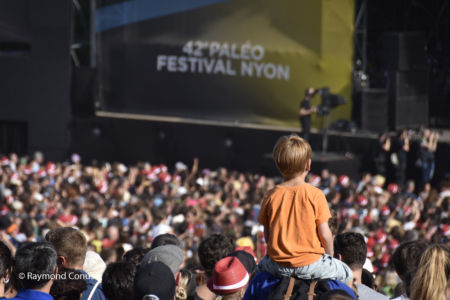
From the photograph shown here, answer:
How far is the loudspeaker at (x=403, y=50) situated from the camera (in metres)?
15.2

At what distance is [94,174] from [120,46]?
458 cm

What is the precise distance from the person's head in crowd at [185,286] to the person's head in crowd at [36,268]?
3.10 ft

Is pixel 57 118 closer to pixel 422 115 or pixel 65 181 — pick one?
pixel 65 181

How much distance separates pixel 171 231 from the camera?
27.7 feet

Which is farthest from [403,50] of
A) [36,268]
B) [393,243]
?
[36,268]

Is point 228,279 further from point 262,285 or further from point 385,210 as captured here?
point 385,210

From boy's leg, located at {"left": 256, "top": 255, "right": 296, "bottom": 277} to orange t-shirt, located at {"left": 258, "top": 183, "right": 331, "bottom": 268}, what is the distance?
0.08ft

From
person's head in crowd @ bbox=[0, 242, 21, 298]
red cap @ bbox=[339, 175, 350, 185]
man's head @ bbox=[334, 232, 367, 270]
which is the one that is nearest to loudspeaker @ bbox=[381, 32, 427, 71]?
red cap @ bbox=[339, 175, 350, 185]

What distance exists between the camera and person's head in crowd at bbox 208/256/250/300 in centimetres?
381

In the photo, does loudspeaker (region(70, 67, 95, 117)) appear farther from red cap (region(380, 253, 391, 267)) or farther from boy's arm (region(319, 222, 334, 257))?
boy's arm (region(319, 222, 334, 257))

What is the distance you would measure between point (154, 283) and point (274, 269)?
541mm

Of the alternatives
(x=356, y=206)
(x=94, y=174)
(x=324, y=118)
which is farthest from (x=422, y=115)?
(x=94, y=174)

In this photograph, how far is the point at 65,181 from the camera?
14109mm

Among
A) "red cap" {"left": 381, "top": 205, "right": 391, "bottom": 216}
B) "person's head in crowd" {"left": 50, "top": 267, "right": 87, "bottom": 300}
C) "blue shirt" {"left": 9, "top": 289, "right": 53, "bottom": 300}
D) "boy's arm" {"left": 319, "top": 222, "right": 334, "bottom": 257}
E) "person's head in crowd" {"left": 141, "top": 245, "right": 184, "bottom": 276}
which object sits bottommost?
"red cap" {"left": 381, "top": 205, "right": 391, "bottom": 216}
